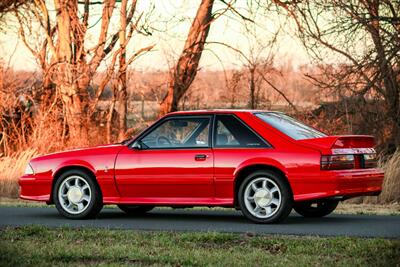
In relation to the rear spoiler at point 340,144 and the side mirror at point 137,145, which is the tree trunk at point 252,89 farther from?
the rear spoiler at point 340,144

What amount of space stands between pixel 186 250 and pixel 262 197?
8.71 ft

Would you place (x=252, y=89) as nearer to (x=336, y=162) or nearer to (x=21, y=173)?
(x=21, y=173)

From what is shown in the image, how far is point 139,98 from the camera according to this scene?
2606cm

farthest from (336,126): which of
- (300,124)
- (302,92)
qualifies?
(300,124)

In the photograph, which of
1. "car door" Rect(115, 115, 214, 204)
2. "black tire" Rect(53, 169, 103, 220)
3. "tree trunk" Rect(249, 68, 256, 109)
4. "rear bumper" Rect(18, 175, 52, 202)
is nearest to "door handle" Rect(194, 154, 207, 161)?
"car door" Rect(115, 115, 214, 204)

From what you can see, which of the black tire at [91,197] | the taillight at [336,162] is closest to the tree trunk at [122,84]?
the black tire at [91,197]

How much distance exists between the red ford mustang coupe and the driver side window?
0.04 feet

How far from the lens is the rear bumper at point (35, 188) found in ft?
45.4

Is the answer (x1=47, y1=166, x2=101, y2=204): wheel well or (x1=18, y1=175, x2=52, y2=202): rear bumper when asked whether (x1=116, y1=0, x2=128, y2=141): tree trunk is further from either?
(x1=47, y1=166, x2=101, y2=204): wheel well

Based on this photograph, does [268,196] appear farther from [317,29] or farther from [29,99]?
[29,99]

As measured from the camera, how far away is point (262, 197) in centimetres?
1244

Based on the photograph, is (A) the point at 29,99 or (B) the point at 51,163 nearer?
(B) the point at 51,163

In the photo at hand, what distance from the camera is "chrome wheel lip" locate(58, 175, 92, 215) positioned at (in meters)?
13.6

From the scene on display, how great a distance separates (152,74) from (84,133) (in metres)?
2.52
